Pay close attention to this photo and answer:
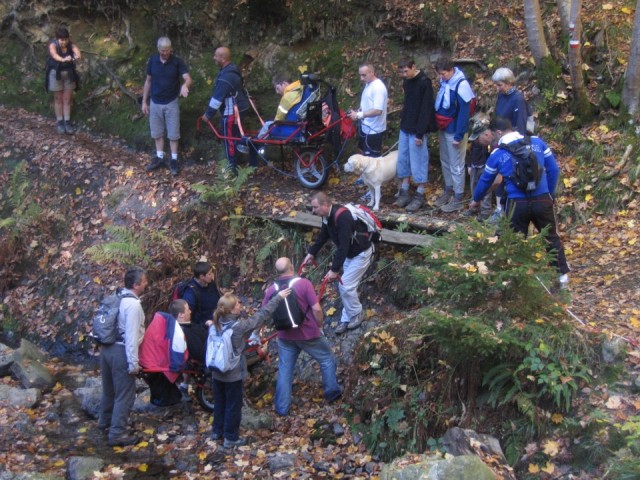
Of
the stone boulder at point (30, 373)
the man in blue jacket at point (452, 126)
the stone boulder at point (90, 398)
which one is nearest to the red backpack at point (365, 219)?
the man in blue jacket at point (452, 126)

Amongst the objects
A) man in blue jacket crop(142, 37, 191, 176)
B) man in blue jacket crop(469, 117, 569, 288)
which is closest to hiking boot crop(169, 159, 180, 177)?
man in blue jacket crop(142, 37, 191, 176)

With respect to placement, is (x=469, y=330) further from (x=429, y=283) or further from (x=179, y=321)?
(x=179, y=321)

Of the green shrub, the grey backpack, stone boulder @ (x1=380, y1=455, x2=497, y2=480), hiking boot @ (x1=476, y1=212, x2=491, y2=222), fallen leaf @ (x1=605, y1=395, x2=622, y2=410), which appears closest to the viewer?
stone boulder @ (x1=380, y1=455, x2=497, y2=480)

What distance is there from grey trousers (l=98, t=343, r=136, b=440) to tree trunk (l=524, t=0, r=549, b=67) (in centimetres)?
733

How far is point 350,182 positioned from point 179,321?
4.25 metres

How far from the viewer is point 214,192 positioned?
38.1ft

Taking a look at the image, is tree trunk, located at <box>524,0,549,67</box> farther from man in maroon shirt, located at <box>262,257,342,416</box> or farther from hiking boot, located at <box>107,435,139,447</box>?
hiking boot, located at <box>107,435,139,447</box>

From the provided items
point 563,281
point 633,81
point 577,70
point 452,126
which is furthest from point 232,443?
point 633,81

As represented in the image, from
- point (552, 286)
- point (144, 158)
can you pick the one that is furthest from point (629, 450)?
point (144, 158)

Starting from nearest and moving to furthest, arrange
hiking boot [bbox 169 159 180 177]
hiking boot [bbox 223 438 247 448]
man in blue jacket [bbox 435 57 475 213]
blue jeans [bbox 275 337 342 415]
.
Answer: hiking boot [bbox 223 438 247 448]
blue jeans [bbox 275 337 342 415]
man in blue jacket [bbox 435 57 475 213]
hiking boot [bbox 169 159 180 177]

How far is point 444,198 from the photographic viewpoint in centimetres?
1073

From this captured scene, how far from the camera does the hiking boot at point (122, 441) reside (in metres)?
8.44

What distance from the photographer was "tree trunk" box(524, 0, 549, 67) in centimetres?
1067

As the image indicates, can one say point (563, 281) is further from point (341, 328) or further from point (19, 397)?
point (19, 397)
